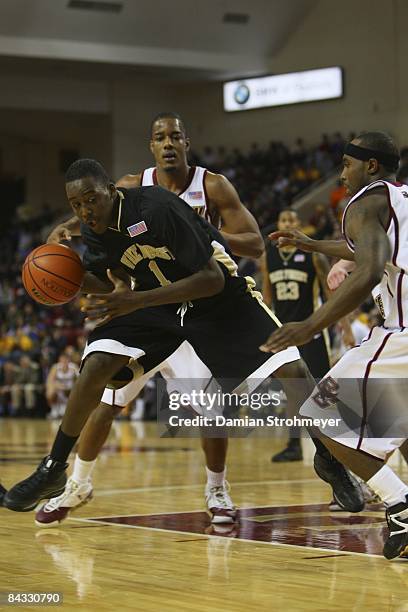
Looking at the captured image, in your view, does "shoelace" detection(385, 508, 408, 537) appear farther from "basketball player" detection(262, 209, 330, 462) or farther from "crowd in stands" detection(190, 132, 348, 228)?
"crowd in stands" detection(190, 132, 348, 228)

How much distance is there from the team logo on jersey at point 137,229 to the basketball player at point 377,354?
0.93m

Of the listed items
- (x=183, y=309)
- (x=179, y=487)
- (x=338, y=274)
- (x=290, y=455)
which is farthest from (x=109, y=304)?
(x=290, y=455)

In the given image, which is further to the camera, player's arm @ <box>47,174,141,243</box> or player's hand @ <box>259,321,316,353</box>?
player's arm @ <box>47,174,141,243</box>

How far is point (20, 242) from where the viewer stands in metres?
27.7

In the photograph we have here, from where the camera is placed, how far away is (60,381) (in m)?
18.1

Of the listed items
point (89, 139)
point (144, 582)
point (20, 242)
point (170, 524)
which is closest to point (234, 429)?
point (170, 524)

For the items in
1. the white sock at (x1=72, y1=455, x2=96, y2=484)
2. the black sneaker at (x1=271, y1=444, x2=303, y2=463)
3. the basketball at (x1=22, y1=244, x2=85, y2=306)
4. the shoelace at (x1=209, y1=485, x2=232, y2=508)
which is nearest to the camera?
the basketball at (x1=22, y1=244, x2=85, y2=306)

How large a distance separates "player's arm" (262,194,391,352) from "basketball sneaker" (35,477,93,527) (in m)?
1.96

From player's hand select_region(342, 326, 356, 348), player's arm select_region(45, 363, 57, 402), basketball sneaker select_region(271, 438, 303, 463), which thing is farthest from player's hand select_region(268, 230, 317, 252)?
player's arm select_region(45, 363, 57, 402)

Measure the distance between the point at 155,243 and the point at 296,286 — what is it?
428cm

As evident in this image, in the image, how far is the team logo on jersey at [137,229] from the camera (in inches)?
198

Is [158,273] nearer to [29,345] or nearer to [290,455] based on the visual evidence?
[290,455]

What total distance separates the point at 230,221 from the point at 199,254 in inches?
47.6

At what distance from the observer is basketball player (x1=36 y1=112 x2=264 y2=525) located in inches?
227
